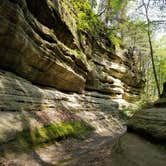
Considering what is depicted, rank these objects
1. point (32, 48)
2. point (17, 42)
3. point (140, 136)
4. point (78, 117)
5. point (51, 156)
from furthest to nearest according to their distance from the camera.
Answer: point (78, 117)
point (32, 48)
point (17, 42)
point (51, 156)
point (140, 136)

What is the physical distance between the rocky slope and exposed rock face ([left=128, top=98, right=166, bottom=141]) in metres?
4.20

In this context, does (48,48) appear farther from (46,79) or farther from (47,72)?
(46,79)

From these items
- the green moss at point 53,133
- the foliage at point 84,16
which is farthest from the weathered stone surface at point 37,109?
the foliage at point 84,16

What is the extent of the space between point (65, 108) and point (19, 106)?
4.26 metres

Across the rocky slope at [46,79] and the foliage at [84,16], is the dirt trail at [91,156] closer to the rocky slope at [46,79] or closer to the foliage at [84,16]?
the rocky slope at [46,79]

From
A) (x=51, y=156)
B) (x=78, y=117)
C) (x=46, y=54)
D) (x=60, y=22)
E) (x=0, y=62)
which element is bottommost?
(x=51, y=156)

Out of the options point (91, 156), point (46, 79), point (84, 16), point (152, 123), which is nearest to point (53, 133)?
point (91, 156)

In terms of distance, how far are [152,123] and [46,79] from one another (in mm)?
9204

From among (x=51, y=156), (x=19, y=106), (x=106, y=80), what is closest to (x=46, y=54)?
(x=19, y=106)

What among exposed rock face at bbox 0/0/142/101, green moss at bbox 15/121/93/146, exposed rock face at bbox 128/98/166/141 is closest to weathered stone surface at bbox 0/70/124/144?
green moss at bbox 15/121/93/146

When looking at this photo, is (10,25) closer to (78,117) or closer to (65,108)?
(65,108)

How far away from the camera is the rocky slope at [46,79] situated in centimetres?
921

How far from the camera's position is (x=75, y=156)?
8500 millimetres

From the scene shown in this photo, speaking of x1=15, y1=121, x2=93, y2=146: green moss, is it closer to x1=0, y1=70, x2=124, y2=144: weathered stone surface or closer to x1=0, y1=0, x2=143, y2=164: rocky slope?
x1=0, y1=0, x2=143, y2=164: rocky slope
